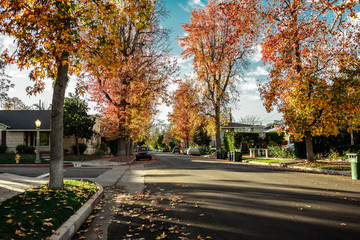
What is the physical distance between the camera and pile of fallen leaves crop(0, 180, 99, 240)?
4422 mm

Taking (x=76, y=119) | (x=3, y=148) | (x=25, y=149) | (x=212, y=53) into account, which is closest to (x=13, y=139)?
(x=3, y=148)

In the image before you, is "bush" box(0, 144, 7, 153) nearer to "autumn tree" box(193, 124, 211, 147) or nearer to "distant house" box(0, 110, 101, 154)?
"distant house" box(0, 110, 101, 154)

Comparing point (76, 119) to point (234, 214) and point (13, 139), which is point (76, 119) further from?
point (234, 214)

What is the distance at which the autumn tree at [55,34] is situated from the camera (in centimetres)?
757

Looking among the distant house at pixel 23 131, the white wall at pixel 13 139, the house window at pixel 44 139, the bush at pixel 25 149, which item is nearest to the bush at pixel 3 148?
the distant house at pixel 23 131

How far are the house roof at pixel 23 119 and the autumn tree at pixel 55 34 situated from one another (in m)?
26.9

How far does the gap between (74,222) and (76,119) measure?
27.4 metres

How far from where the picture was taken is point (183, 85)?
3553 cm

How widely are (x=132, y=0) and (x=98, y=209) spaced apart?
5.98 m

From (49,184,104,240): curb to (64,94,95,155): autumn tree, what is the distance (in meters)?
25.1

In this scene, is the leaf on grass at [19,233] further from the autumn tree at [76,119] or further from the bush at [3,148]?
the bush at [3,148]

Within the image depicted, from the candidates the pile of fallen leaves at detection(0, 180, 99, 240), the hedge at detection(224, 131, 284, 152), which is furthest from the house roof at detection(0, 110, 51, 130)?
the pile of fallen leaves at detection(0, 180, 99, 240)

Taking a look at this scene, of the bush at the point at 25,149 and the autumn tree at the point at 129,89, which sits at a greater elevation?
the autumn tree at the point at 129,89

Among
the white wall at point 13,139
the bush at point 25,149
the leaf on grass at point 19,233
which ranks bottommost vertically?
the leaf on grass at point 19,233
